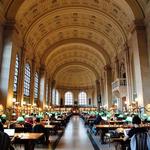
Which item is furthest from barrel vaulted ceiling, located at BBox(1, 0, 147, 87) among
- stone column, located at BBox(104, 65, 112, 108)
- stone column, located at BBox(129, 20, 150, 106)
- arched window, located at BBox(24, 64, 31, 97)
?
arched window, located at BBox(24, 64, 31, 97)

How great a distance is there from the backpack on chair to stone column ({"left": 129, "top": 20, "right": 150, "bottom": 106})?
10355 millimetres

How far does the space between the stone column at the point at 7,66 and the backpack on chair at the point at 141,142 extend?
38.8ft

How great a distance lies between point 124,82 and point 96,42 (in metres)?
10.5

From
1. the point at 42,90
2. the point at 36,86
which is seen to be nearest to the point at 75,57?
the point at 42,90

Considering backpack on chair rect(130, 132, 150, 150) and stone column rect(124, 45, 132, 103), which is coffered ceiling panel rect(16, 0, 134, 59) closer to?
stone column rect(124, 45, 132, 103)

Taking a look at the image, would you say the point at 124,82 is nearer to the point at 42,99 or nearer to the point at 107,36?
the point at 107,36

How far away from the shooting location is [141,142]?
13.2 feet

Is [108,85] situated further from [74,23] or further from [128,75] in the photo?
[74,23]

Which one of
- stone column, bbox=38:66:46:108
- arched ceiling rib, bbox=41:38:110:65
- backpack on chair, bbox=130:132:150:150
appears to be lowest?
backpack on chair, bbox=130:132:150:150

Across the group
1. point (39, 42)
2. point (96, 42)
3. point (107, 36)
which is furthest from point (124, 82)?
point (39, 42)

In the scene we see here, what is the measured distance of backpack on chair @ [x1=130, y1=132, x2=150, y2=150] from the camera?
3990 mm

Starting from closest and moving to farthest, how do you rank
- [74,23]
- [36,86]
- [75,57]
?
1. [74,23]
2. [36,86]
3. [75,57]

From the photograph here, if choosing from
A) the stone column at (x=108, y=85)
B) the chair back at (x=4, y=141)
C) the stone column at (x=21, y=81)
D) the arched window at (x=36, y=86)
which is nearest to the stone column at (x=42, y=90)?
the arched window at (x=36, y=86)

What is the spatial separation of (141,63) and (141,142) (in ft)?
37.5
